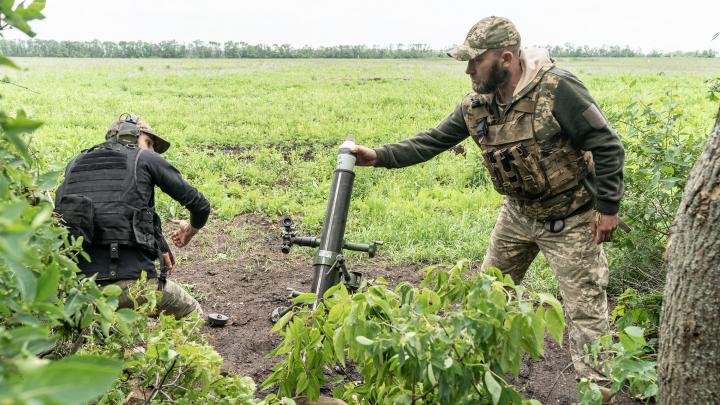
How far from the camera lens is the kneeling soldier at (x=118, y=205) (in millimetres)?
4148

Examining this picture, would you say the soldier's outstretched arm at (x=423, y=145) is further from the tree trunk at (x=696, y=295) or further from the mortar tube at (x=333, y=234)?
the tree trunk at (x=696, y=295)

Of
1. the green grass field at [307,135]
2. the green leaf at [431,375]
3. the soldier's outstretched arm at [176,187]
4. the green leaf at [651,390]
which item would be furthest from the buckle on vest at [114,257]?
the green leaf at [651,390]

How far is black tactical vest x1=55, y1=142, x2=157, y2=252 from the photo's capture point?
4082mm

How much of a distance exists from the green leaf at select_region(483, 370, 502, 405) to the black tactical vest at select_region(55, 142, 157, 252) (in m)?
2.83

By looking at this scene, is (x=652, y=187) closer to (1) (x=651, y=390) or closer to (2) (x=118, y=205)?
(1) (x=651, y=390)

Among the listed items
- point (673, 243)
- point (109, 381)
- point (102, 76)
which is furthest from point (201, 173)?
point (102, 76)

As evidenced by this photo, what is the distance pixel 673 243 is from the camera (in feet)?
8.43

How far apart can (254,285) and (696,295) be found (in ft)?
15.6

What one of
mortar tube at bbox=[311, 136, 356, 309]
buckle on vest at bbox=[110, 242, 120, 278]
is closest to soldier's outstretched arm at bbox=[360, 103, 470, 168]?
mortar tube at bbox=[311, 136, 356, 309]

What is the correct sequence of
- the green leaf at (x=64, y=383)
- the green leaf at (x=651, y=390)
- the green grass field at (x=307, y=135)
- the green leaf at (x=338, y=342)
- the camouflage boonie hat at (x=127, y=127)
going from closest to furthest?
the green leaf at (x=64, y=383) → the green leaf at (x=338, y=342) → the green leaf at (x=651, y=390) → the camouflage boonie hat at (x=127, y=127) → the green grass field at (x=307, y=135)

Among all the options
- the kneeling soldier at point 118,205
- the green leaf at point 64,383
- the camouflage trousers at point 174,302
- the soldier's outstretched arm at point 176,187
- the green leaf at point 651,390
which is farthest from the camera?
the camouflage trousers at point 174,302

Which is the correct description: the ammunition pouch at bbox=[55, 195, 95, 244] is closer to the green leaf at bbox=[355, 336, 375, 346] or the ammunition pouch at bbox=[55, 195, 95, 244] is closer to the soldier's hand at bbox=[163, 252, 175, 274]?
the soldier's hand at bbox=[163, 252, 175, 274]

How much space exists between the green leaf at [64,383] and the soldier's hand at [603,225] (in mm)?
3610

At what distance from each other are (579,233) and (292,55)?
1754 inches
